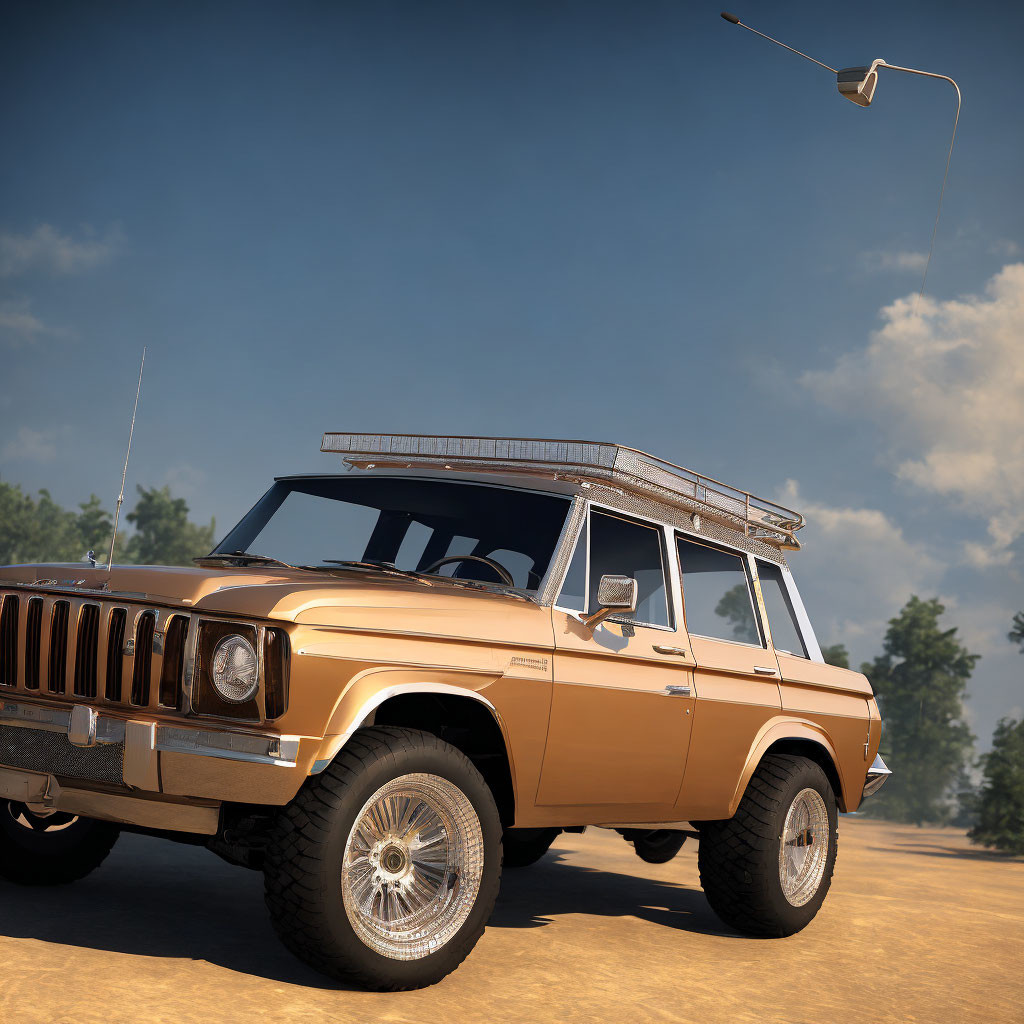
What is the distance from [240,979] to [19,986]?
789 mm

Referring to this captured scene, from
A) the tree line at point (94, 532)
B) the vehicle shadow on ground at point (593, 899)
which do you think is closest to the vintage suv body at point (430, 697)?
the vehicle shadow on ground at point (593, 899)

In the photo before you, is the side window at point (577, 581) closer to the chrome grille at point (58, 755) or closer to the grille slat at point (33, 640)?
the chrome grille at point (58, 755)

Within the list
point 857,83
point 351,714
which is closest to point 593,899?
point 351,714

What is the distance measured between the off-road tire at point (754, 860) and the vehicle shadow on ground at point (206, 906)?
299 mm

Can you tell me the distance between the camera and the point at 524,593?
5.80 meters

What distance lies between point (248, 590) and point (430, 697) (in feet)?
3.18

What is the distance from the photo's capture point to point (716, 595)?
7.12 m

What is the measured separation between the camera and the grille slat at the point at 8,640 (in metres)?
5.02

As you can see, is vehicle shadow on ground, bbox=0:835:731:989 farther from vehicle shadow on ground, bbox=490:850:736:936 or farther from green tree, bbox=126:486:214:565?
green tree, bbox=126:486:214:565

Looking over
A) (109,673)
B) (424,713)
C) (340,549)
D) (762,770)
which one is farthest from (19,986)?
(762,770)

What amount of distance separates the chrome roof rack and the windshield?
295 mm

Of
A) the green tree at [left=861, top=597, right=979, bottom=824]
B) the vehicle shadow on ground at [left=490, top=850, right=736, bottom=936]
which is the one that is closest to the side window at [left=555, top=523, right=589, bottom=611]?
the vehicle shadow on ground at [left=490, top=850, right=736, bottom=936]

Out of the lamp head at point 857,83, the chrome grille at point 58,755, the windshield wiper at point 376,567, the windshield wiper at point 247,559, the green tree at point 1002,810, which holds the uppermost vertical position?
the lamp head at point 857,83

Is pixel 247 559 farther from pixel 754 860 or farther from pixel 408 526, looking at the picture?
pixel 754 860
